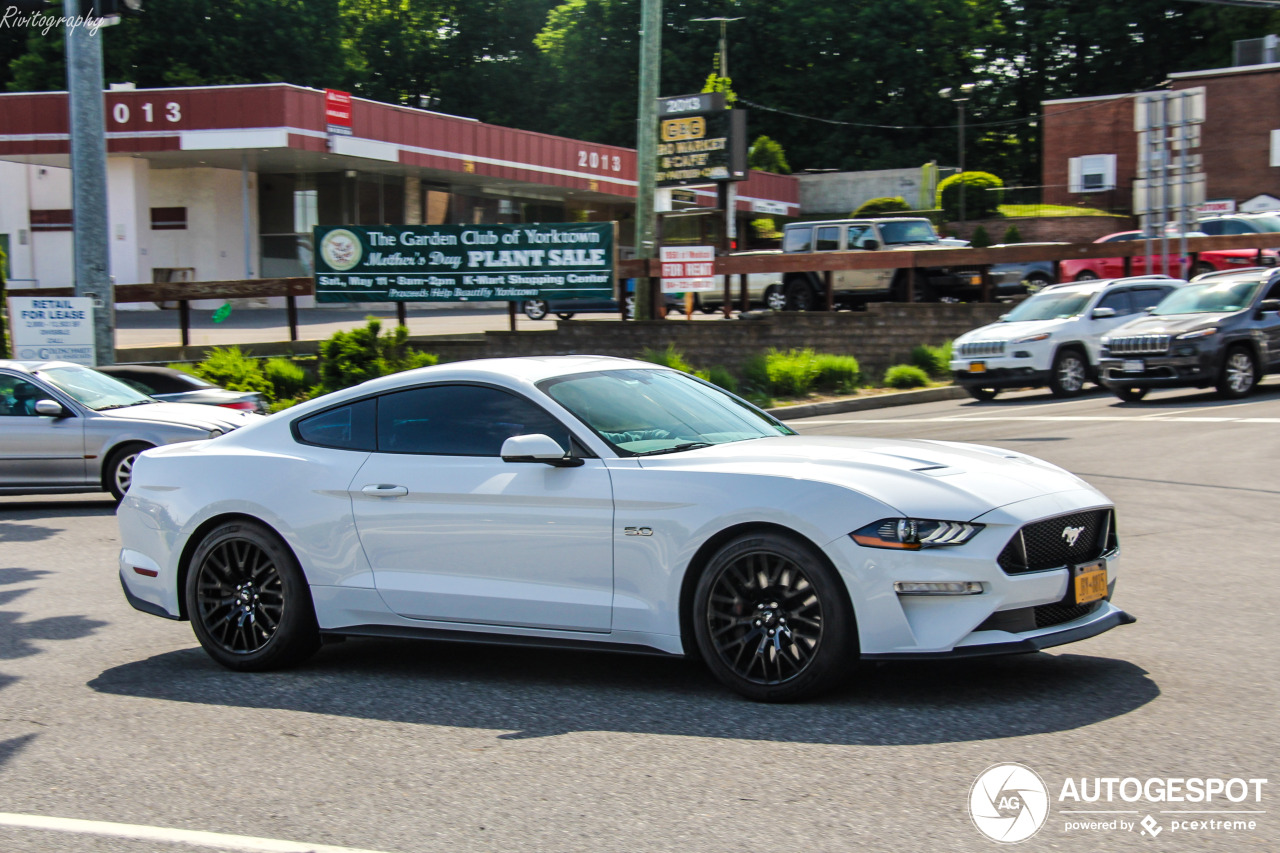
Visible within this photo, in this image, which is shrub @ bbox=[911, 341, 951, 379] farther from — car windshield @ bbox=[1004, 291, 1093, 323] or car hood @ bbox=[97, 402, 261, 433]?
car hood @ bbox=[97, 402, 261, 433]

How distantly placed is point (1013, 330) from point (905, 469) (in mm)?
15854

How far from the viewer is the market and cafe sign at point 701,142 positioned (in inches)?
1407

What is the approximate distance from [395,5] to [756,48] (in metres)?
21.9

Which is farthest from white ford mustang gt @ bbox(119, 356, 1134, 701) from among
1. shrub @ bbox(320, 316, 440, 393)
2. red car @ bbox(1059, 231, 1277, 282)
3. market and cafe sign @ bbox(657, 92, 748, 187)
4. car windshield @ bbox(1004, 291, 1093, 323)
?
market and cafe sign @ bbox(657, 92, 748, 187)

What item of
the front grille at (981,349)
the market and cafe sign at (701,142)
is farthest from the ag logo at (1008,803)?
the market and cafe sign at (701,142)

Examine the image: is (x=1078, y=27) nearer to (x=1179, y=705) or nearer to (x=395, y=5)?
(x=395, y=5)

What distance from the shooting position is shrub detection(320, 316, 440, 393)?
763 inches

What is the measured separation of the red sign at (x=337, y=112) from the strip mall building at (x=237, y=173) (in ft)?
0.27

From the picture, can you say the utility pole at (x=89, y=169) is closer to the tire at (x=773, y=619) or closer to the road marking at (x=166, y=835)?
the road marking at (x=166, y=835)

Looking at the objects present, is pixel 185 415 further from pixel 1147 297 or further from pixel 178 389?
pixel 1147 297

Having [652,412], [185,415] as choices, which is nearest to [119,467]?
[185,415]

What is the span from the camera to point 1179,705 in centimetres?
538

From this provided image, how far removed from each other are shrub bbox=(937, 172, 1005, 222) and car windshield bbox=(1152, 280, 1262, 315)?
33748mm

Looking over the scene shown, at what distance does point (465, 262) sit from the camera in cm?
2348
